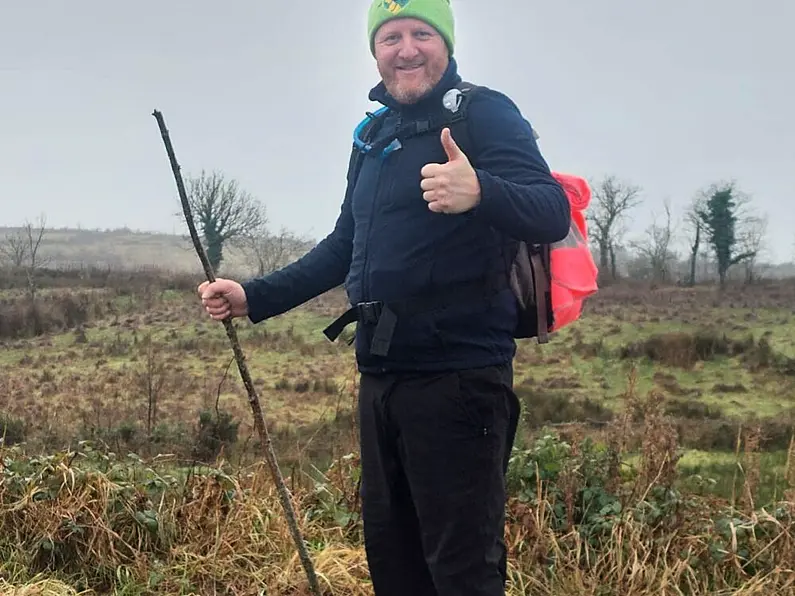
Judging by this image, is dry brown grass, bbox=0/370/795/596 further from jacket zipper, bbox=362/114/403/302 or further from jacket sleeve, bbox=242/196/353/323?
jacket zipper, bbox=362/114/403/302

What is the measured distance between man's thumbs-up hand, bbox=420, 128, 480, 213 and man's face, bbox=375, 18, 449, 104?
40cm

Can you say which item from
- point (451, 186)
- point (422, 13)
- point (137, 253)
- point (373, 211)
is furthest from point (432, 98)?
point (137, 253)

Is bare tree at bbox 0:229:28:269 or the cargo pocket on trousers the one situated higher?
bare tree at bbox 0:229:28:269

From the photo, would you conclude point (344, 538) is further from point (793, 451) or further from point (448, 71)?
point (448, 71)

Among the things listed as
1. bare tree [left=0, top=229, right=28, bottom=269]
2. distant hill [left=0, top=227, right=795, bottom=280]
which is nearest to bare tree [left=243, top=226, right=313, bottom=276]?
distant hill [left=0, top=227, right=795, bottom=280]

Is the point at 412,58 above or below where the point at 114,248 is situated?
below

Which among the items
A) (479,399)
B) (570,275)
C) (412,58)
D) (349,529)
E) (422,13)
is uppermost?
(422,13)

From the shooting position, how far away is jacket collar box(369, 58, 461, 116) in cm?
209

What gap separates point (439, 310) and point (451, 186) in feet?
1.28

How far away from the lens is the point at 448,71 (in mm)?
2113

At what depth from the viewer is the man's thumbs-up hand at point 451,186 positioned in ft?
5.62

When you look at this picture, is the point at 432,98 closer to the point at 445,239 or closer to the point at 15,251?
the point at 445,239

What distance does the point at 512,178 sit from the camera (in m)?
1.92

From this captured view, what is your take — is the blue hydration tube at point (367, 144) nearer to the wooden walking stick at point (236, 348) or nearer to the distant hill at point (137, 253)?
the wooden walking stick at point (236, 348)
